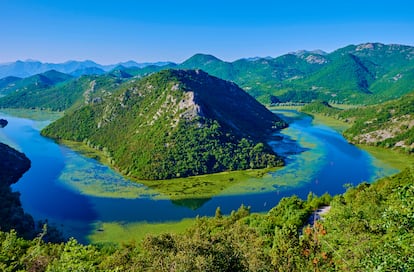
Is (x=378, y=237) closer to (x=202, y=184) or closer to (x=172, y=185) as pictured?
(x=202, y=184)

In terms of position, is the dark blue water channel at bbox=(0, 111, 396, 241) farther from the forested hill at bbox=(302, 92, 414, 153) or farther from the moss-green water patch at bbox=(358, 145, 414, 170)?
the forested hill at bbox=(302, 92, 414, 153)

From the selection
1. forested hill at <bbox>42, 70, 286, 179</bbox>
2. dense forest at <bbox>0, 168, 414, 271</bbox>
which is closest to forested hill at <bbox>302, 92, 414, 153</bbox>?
forested hill at <bbox>42, 70, 286, 179</bbox>

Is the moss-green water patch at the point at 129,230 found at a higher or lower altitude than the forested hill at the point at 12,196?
lower

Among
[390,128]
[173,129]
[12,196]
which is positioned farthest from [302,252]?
[390,128]

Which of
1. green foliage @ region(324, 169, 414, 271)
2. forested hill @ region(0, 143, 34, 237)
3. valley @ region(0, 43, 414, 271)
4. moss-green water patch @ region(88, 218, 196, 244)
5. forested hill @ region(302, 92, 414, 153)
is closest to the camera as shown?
green foliage @ region(324, 169, 414, 271)

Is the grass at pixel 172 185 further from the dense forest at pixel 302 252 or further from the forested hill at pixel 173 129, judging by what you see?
the dense forest at pixel 302 252

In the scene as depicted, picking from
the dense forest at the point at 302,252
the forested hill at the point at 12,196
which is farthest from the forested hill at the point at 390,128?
the forested hill at the point at 12,196
